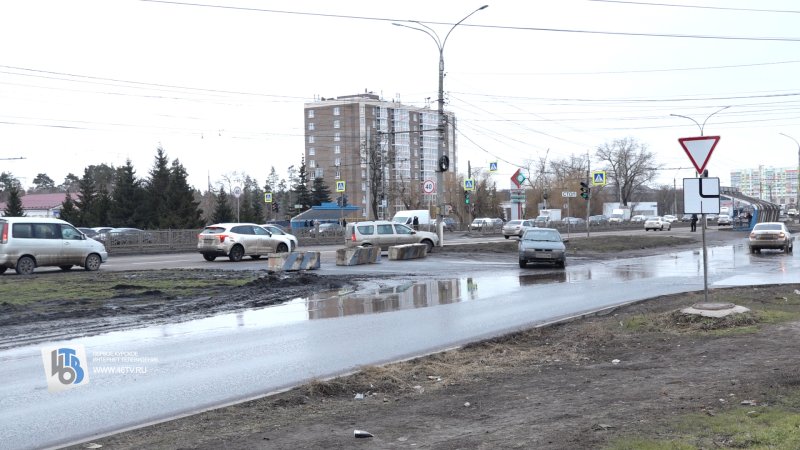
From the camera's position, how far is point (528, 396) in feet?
24.3

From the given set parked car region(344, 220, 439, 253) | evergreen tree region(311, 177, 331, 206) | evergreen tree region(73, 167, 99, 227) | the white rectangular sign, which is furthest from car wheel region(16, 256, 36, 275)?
evergreen tree region(311, 177, 331, 206)

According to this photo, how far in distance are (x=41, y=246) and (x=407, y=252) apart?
1429 centimetres

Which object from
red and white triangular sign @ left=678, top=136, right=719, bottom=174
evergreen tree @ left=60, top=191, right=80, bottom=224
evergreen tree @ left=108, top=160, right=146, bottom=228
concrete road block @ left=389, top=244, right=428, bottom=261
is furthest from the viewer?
evergreen tree @ left=60, top=191, right=80, bottom=224

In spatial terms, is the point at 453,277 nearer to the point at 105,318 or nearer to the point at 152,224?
the point at 105,318

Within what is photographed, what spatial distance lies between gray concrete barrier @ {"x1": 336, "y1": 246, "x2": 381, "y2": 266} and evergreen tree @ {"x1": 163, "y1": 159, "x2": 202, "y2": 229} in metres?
31.2

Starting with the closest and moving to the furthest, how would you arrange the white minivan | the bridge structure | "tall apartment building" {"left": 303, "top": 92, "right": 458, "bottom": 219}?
the white minivan < the bridge structure < "tall apartment building" {"left": 303, "top": 92, "right": 458, "bottom": 219}

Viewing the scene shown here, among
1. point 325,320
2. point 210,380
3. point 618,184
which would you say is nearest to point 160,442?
point 210,380

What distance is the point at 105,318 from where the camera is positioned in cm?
1380

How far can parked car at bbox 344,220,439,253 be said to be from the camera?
1329 inches

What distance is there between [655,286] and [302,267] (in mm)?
11512

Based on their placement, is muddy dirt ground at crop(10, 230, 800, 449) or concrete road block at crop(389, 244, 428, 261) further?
concrete road block at crop(389, 244, 428, 261)

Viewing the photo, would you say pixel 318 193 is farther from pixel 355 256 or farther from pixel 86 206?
pixel 355 256

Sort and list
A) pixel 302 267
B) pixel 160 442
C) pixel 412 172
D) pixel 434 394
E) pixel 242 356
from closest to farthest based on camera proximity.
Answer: pixel 160 442 < pixel 434 394 < pixel 242 356 < pixel 302 267 < pixel 412 172

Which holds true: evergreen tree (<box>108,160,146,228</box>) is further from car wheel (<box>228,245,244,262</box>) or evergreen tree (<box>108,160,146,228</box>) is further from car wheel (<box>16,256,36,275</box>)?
car wheel (<box>16,256,36,275</box>)
